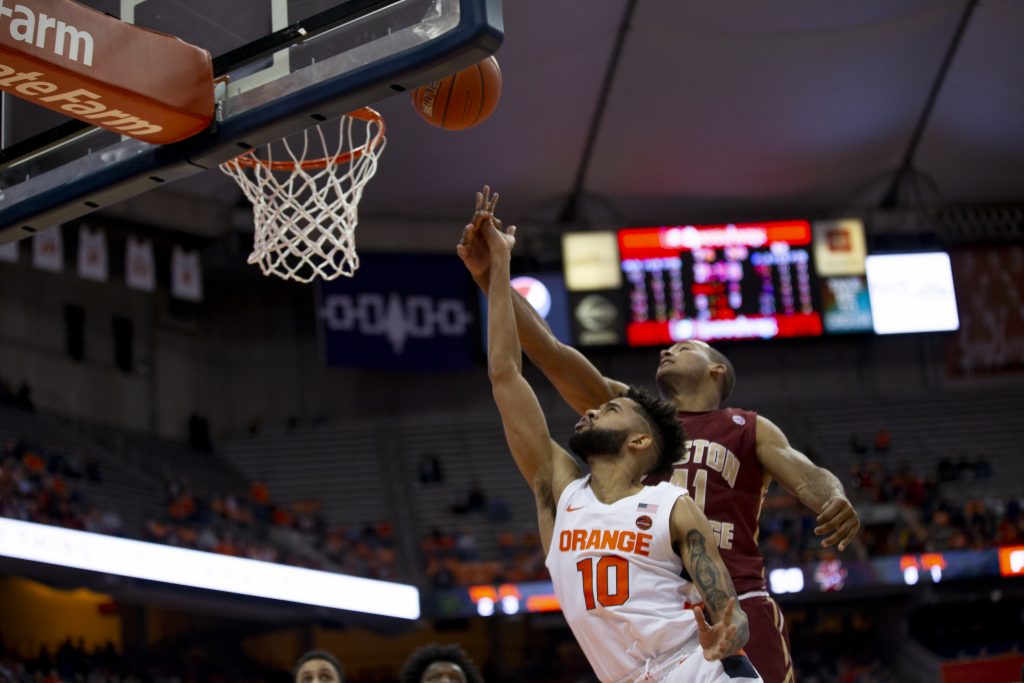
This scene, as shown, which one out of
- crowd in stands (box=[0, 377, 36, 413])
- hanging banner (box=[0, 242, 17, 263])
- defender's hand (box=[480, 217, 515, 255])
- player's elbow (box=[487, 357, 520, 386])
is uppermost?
hanging banner (box=[0, 242, 17, 263])

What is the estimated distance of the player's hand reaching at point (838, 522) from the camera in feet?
13.6

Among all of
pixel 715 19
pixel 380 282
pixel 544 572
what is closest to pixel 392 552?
pixel 544 572

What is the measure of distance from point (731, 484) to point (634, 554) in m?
1.12

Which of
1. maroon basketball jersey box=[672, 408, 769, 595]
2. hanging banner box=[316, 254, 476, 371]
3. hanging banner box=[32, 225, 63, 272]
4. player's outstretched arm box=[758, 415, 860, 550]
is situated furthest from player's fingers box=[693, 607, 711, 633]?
hanging banner box=[316, 254, 476, 371]

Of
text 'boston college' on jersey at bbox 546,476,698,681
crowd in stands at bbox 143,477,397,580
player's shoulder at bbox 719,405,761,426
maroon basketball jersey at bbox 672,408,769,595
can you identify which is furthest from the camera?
crowd in stands at bbox 143,477,397,580

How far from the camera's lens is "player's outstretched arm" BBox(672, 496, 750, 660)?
347 cm

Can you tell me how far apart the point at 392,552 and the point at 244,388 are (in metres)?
5.48

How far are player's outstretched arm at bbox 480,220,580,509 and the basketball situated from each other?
5.98ft

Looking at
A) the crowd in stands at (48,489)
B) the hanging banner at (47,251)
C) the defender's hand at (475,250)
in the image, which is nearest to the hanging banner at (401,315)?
the hanging banner at (47,251)

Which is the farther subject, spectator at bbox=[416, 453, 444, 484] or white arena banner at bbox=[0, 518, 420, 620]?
spectator at bbox=[416, 453, 444, 484]

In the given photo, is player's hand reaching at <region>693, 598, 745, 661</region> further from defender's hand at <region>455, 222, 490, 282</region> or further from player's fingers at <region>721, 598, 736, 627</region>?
defender's hand at <region>455, 222, 490, 282</region>

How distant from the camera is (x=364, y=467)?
22.1 m

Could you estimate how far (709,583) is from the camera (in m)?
3.62

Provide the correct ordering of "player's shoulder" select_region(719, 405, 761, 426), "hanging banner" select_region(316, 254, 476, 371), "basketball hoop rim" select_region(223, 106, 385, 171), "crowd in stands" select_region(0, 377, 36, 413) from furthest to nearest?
"hanging banner" select_region(316, 254, 476, 371) → "crowd in stands" select_region(0, 377, 36, 413) → "basketball hoop rim" select_region(223, 106, 385, 171) → "player's shoulder" select_region(719, 405, 761, 426)
